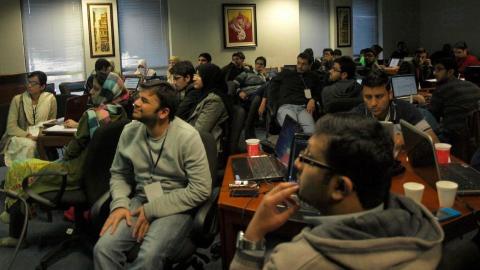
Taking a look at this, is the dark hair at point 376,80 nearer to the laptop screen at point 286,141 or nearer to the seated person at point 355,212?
the laptop screen at point 286,141

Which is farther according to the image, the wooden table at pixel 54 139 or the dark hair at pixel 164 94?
the wooden table at pixel 54 139

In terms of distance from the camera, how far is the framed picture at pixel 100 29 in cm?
798

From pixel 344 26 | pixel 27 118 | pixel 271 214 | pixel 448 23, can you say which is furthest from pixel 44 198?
pixel 448 23

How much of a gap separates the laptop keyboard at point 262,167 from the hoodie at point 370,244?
4.31 ft

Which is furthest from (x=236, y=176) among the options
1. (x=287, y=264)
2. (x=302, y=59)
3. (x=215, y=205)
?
(x=302, y=59)

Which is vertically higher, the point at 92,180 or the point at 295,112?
the point at 295,112

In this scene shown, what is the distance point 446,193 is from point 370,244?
1.05 metres

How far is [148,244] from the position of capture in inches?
85.2

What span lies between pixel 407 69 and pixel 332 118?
6.52m

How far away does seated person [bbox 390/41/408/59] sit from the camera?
434 inches

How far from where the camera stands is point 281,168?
8.23 feet

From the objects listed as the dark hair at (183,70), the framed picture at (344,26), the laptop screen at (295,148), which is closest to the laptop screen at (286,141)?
the laptop screen at (295,148)

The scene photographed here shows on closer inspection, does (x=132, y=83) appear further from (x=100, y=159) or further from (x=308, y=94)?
(x=100, y=159)

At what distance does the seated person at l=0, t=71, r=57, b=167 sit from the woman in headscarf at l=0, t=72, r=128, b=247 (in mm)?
1024
